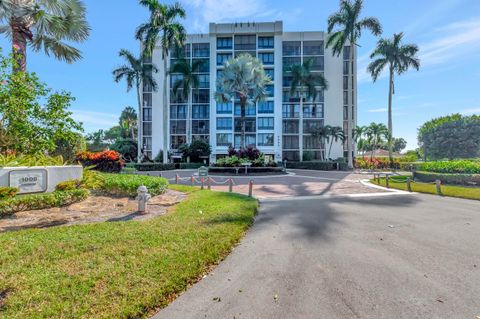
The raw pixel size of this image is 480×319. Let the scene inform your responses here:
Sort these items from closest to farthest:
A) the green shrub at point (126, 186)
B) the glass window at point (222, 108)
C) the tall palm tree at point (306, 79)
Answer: the green shrub at point (126, 186) → the tall palm tree at point (306, 79) → the glass window at point (222, 108)

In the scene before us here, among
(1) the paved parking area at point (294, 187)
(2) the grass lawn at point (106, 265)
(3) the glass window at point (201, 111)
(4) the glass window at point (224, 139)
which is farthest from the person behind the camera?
(3) the glass window at point (201, 111)

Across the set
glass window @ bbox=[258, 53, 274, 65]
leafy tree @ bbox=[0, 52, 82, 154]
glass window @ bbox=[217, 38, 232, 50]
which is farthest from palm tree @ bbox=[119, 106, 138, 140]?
leafy tree @ bbox=[0, 52, 82, 154]

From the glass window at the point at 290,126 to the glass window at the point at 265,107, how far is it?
3991mm

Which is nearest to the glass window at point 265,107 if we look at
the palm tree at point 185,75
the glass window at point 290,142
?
the glass window at point 290,142

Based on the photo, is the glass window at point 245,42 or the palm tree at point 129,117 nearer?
the glass window at point 245,42

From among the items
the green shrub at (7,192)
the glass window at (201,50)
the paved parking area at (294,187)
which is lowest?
the paved parking area at (294,187)

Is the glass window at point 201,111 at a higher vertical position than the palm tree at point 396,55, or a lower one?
lower

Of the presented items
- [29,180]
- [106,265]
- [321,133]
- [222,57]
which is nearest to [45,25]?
[29,180]

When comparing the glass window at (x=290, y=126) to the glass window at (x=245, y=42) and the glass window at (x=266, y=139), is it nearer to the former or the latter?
the glass window at (x=266, y=139)

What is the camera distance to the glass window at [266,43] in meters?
43.8

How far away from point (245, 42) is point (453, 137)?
35838mm

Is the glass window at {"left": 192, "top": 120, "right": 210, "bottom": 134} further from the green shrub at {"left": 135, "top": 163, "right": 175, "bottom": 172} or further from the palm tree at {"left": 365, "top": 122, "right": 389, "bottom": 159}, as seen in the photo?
the palm tree at {"left": 365, "top": 122, "right": 389, "bottom": 159}

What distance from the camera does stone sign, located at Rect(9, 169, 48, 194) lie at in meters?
6.88

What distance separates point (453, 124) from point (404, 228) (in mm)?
29710
